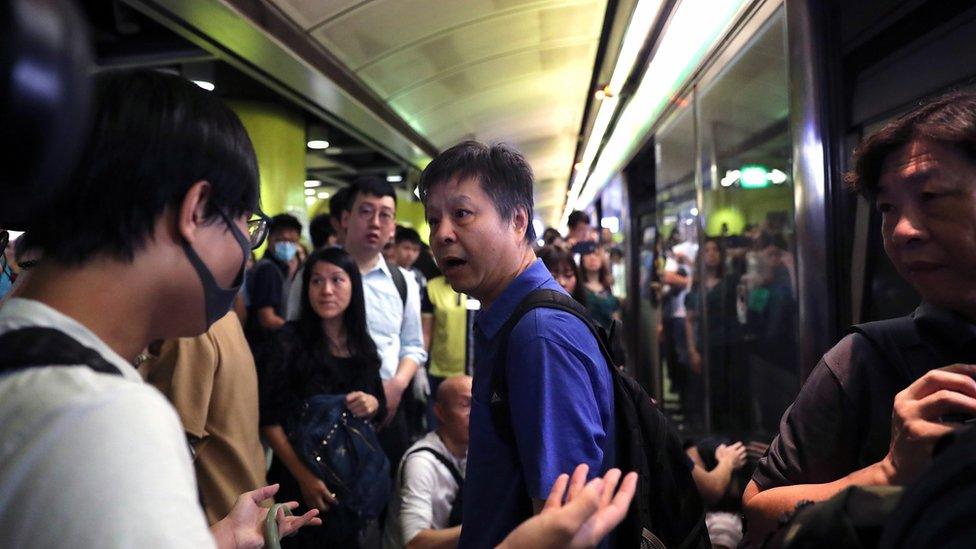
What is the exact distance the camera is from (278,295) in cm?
459

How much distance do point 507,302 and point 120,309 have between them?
0.91 meters

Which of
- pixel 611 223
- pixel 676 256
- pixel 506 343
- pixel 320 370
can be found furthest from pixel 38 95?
pixel 611 223

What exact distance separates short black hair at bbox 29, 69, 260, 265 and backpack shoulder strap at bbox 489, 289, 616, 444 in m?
0.76

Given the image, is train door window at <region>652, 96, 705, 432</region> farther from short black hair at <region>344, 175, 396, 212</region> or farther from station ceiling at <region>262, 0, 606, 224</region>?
short black hair at <region>344, 175, 396, 212</region>

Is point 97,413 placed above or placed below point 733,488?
above

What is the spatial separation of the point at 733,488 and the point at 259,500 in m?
2.08

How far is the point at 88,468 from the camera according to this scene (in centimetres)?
69

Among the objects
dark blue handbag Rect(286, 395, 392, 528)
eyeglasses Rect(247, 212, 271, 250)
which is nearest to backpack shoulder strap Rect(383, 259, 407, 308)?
dark blue handbag Rect(286, 395, 392, 528)

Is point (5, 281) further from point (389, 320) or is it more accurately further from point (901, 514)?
point (901, 514)

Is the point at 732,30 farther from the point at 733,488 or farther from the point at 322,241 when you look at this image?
the point at 322,241

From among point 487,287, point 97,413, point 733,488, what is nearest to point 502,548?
point 97,413

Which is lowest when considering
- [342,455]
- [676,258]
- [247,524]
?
[342,455]

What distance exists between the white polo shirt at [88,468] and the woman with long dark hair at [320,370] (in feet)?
6.60

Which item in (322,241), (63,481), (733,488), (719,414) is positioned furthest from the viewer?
(322,241)
